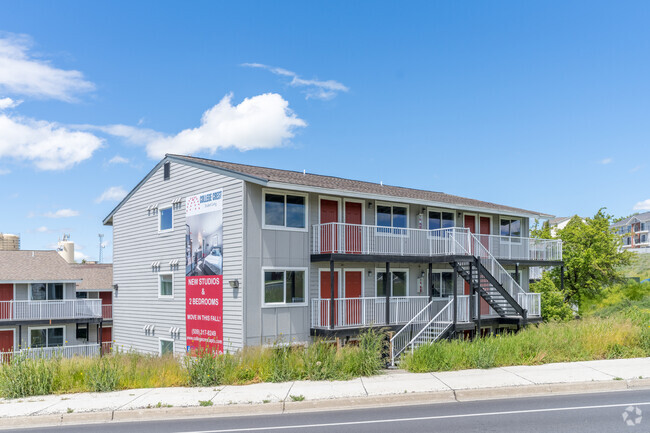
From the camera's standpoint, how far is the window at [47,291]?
31.6m

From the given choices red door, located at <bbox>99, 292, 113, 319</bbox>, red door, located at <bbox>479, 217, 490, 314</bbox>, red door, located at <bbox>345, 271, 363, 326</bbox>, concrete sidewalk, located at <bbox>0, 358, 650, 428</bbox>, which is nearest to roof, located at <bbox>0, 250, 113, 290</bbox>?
red door, located at <bbox>99, 292, 113, 319</bbox>

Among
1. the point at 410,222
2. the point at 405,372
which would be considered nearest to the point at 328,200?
the point at 410,222

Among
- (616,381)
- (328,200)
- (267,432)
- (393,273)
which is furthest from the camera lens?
(393,273)

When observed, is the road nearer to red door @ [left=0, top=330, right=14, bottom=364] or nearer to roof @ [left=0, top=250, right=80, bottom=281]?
red door @ [left=0, top=330, right=14, bottom=364]

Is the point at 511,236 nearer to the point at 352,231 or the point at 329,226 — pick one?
the point at 352,231

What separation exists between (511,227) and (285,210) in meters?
14.1

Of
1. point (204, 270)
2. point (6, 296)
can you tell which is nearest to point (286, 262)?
point (204, 270)

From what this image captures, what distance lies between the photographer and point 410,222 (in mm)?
24094

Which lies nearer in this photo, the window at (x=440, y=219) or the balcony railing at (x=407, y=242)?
the balcony railing at (x=407, y=242)

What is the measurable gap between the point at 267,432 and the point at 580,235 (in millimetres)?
35161

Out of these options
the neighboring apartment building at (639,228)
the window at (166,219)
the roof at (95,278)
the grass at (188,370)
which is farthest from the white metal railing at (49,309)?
the neighboring apartment building at (639,228)

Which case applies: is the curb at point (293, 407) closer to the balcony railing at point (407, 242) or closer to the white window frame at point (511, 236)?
the balcony railing at point (407, 242)

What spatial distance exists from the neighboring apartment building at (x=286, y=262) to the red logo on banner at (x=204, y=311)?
7 centimetres

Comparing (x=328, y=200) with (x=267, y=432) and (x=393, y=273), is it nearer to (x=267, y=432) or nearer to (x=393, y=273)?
(x=393, y=273)
